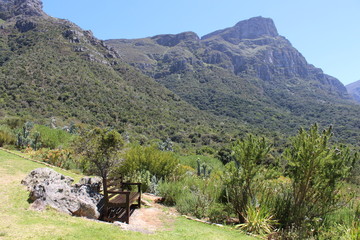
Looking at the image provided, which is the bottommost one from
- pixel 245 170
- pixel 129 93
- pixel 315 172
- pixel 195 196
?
pixel 195 196

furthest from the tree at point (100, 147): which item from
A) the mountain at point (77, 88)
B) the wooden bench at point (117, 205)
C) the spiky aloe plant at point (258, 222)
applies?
the mountain at point (77, 88)

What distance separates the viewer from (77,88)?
5325 centimetres

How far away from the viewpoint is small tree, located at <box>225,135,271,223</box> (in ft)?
23.6

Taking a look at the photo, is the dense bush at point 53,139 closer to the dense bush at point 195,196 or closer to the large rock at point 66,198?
the dense bush at point 195,196

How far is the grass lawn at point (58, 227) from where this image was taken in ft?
15.3

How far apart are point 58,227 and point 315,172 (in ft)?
19.1

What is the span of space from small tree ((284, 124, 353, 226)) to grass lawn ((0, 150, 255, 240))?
1896 mm

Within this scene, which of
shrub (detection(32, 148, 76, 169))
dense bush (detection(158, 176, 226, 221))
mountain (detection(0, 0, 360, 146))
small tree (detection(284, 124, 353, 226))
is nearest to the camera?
small tree (detection(284, 124, 353, 226))

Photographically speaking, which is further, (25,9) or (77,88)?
(25,9)

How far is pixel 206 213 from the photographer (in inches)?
304

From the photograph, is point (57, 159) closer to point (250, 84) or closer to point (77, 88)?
point (77, 88)

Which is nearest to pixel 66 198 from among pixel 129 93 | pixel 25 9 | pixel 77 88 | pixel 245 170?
pixel 245 170

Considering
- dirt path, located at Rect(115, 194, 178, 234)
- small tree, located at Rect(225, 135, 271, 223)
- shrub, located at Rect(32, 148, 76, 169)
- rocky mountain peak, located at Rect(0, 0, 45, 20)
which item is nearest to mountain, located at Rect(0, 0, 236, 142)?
rocky mountain peak, located at Rect(0, 0, 45, 20)

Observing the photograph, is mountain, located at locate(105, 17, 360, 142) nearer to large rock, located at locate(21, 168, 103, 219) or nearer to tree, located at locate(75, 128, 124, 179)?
tree, located at locate(75, 128, 124, 179)
